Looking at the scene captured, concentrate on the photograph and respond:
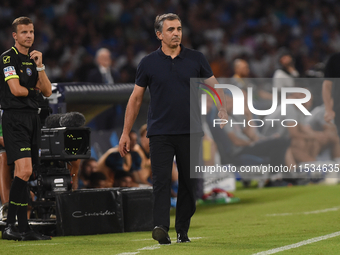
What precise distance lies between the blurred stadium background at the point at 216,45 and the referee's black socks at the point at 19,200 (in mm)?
449

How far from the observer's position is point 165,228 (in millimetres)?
5500

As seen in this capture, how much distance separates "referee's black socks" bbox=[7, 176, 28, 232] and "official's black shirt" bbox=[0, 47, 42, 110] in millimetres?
729

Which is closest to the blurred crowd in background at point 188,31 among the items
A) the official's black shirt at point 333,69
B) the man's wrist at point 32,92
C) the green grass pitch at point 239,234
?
the green grass pitch at point 239,234

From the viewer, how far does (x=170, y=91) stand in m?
5.58

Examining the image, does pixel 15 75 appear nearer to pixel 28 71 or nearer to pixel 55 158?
pixel 28 71

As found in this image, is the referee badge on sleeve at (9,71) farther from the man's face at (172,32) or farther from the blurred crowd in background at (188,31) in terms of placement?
the blurred crowd in background at (188,31)

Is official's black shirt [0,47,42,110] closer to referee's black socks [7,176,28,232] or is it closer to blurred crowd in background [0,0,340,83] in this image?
referee's black socks [7,176,28,232]

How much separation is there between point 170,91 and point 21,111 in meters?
1.68

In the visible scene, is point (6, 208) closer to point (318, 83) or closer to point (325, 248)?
point (325, 248)

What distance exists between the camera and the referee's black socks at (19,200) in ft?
21.0

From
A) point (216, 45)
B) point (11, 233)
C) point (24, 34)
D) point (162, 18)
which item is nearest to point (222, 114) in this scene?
point (162, 18)

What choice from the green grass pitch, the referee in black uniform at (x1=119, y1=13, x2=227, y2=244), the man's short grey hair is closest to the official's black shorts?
the green grass pitch

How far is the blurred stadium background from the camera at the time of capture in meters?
6.56

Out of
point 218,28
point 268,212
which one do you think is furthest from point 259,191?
point 218,28
